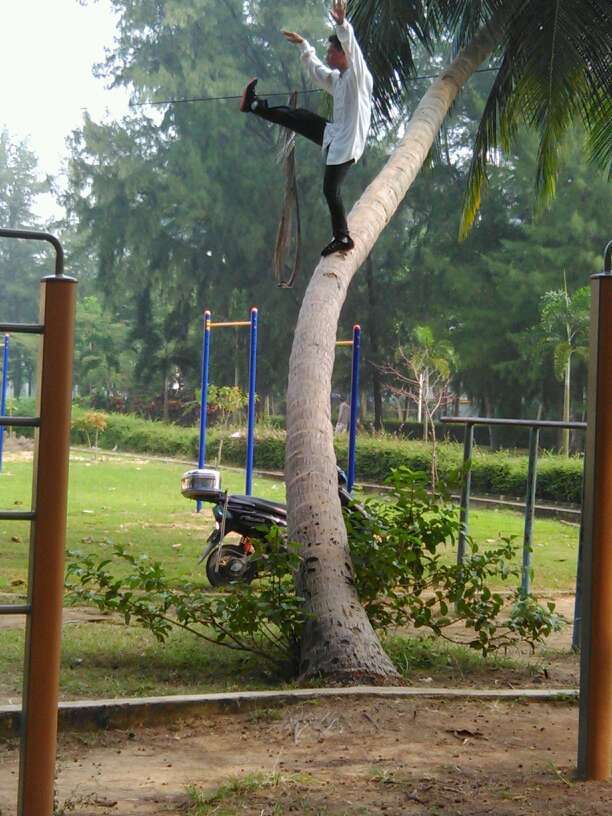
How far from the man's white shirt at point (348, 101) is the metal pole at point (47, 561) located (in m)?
4.14

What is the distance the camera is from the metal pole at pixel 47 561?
116 inches

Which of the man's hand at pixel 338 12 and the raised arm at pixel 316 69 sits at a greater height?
the man's hand at pixel 338 12

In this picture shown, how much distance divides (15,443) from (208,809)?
30.4 meters

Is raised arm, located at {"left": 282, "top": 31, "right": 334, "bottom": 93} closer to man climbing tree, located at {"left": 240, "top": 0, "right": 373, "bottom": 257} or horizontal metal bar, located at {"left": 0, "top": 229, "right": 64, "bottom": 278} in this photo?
man climbing tree, located at {"left": 240, "top": 0, "right": 373, "bottom": 257}

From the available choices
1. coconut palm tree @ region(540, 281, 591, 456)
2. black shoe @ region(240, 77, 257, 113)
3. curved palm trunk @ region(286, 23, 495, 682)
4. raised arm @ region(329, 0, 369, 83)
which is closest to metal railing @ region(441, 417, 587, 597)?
curved palm trunk @ region(286, 23, 495, 682)

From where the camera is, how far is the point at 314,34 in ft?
131

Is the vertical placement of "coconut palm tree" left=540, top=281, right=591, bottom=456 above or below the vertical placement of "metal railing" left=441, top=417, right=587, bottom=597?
above

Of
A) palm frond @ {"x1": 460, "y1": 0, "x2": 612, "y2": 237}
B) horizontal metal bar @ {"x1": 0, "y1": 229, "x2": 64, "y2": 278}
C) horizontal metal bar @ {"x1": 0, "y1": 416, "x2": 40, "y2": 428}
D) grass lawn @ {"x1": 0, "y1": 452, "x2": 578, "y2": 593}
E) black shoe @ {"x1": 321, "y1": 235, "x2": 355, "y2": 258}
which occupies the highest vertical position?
palm frond @ {"x1": 460, "y1": 0, "x2": 612, "y2": 237}

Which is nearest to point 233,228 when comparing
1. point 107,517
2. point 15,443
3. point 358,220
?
point 15,443

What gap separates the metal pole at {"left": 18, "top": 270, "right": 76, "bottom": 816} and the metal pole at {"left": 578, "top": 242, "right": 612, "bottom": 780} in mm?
1569

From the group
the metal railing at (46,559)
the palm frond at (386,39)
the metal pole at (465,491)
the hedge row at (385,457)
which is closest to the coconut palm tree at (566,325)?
the hedge row at (385,457)

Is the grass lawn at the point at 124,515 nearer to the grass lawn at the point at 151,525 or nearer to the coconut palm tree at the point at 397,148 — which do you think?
the grass lawn at the point at 151,525

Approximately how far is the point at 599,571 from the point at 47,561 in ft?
5.38

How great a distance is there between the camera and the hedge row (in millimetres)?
19531
